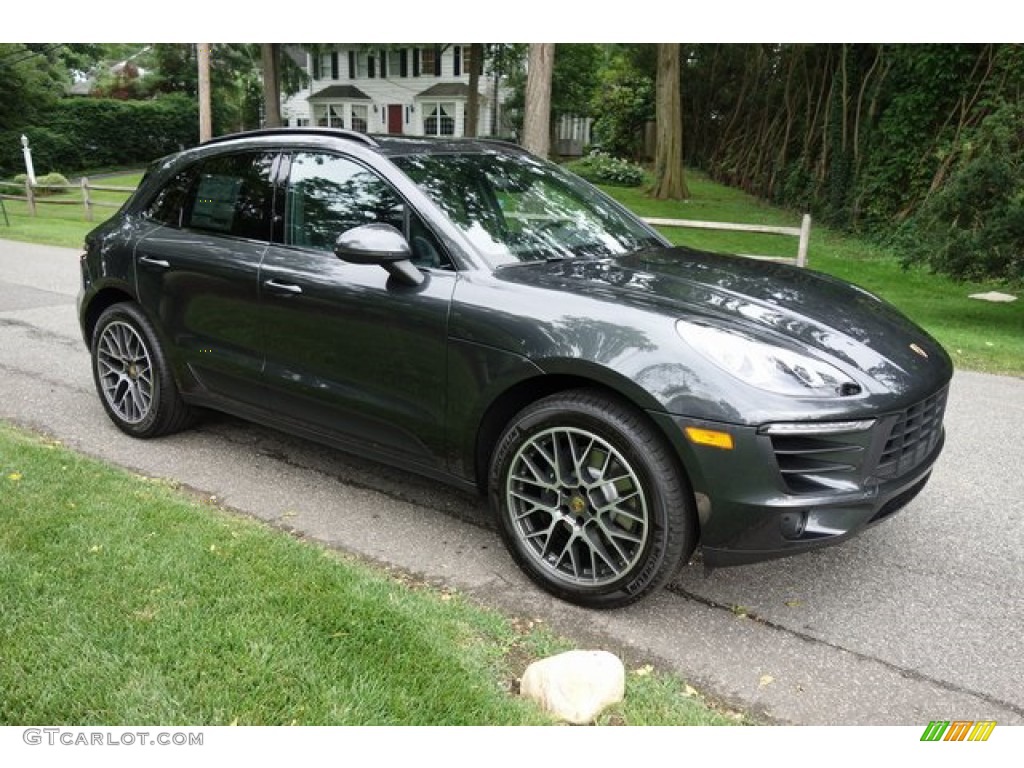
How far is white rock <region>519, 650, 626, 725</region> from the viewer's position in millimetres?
2570

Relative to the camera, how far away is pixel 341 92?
47.7 metres

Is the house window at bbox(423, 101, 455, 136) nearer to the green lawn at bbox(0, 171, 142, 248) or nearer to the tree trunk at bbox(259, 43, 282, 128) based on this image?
the tree trunk at bbox(259, 43, 282, 128)

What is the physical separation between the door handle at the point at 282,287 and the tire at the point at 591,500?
1.26m

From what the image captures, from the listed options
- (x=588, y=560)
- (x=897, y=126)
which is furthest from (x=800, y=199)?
(x=588, y=560)

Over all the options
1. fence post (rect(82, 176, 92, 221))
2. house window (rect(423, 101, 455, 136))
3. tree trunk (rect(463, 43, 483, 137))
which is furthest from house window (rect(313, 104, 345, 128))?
fence post (rect(82, 176, 92, 221))

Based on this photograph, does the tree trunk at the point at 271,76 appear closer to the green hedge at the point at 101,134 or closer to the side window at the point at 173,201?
the green hedge at the point at 101,134

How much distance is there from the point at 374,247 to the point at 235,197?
1.43m

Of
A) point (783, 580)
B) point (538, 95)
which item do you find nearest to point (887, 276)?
point (538, 95)

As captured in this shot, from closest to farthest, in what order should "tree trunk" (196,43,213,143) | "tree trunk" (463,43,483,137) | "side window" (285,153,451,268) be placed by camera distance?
"side window" (285,153,451,268), "tree trunk" (196,43,213,143), "tree trunk" (463,43,483,137)

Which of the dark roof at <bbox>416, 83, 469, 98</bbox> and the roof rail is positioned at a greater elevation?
the dark roof at <bbox>416, 83, 469, 98</bbox>

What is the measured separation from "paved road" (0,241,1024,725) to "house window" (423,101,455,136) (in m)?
43.0

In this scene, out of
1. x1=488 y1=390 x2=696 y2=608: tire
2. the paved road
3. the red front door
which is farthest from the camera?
the red front door

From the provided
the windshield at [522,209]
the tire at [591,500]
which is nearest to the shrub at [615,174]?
the windshield at [522,209]

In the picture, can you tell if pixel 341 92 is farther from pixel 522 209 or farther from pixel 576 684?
pixel 576 684
